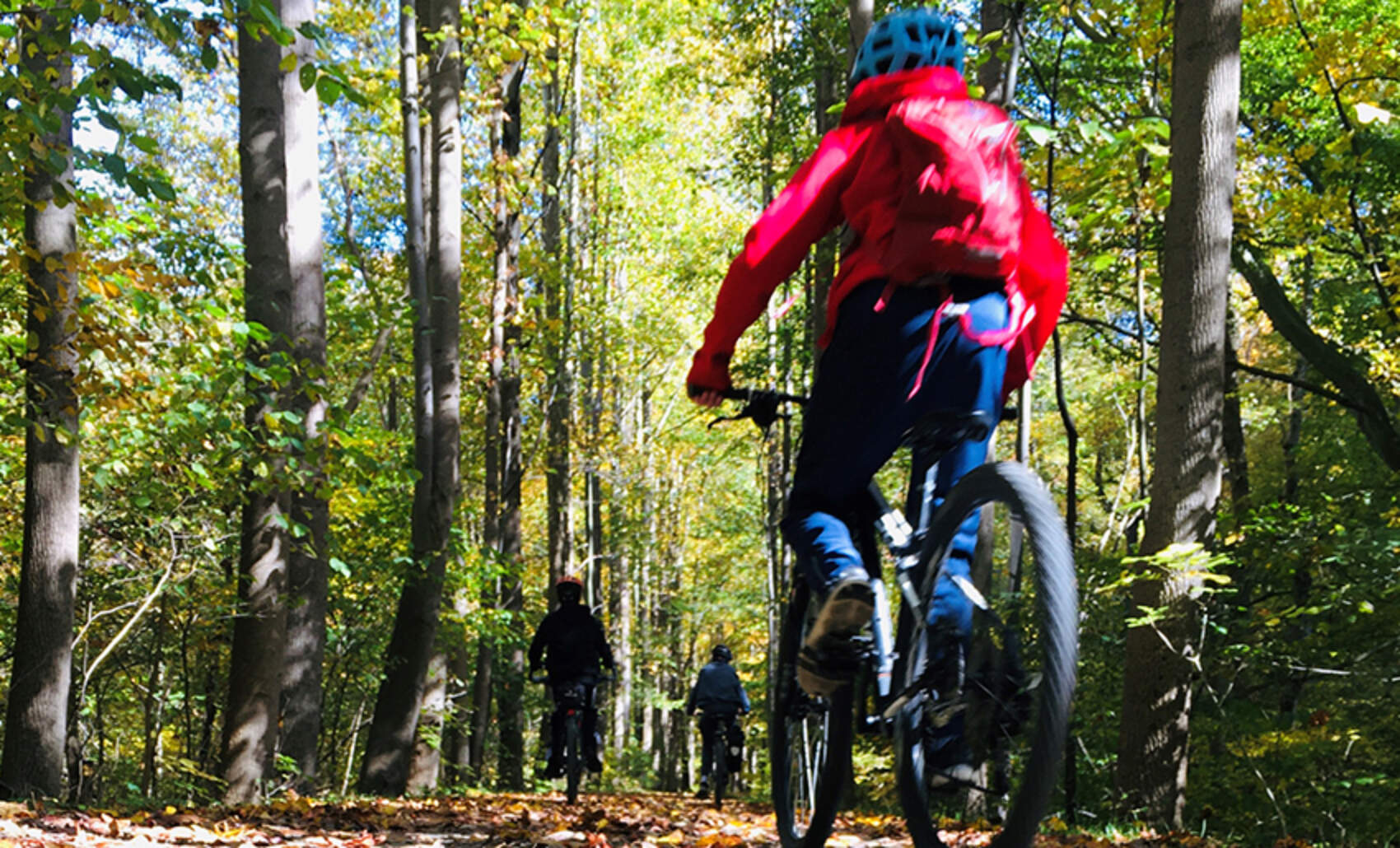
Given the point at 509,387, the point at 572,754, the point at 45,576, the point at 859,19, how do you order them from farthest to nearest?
the point at 509,387, the point at 572,754, the point at 45,576, the point at 859,19

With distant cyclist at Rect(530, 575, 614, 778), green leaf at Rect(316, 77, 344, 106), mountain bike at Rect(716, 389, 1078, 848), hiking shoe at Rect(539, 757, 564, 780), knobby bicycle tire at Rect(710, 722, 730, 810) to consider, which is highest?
green leaf at Rect(316, 77, 344, 106)

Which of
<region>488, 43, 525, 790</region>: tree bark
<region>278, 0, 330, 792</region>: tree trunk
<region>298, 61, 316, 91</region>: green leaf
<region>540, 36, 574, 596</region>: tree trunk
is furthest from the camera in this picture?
<region>540, 36, 574, 596</region>: tree trunk

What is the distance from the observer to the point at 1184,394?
294 inches

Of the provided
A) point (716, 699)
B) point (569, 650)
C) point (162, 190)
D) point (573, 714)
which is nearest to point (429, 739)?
point (716, 699)

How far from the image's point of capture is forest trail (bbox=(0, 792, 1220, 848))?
5168 millimetres

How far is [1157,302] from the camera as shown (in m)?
24.1

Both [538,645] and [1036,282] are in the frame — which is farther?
[538,645]

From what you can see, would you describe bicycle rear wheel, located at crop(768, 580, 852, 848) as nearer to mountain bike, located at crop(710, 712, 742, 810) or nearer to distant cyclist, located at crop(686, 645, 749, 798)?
mountain bike, located at crop(710, 712, 742, 810)

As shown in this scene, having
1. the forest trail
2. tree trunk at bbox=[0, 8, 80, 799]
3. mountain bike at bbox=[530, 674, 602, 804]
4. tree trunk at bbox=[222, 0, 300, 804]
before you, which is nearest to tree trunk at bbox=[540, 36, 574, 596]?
mountain bike at bbox=[530, 674, 602, 804]

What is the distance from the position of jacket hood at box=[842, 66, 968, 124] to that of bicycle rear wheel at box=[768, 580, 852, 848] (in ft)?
4.94

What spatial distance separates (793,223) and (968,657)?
1.31 m

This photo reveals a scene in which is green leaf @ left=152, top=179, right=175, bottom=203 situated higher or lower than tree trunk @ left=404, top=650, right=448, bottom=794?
higher

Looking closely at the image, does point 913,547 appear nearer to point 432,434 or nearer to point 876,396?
point 876,396

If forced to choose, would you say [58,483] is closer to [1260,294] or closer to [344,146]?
[1260,294]
